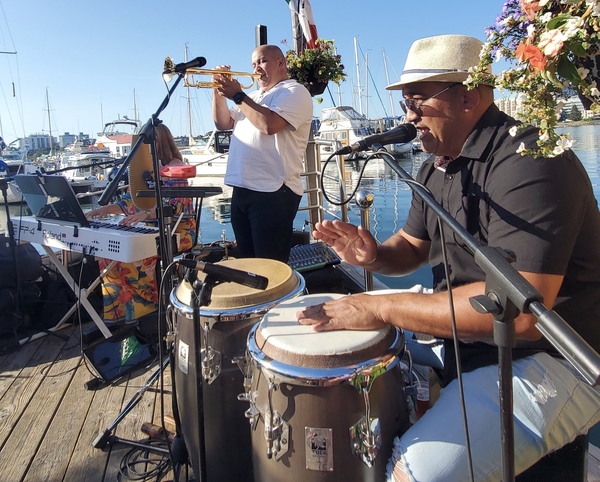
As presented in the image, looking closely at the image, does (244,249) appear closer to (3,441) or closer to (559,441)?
(3,441)

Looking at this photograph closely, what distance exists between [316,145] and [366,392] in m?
4.05

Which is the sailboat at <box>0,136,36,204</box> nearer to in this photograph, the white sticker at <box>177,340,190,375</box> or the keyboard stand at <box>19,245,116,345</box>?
the keyboard stand at <box>19,245,116,345</box>

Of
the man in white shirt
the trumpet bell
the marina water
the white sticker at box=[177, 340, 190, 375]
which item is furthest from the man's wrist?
the marina water

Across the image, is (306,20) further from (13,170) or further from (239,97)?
(13,170)

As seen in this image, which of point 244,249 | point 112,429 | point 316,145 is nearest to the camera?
point 112,429

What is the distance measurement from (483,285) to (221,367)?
3.09 feet

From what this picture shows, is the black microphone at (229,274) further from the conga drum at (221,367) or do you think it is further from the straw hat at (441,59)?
the straw hat at (441,59)

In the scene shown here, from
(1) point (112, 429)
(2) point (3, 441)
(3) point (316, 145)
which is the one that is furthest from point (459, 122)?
(3) point (316, 145)

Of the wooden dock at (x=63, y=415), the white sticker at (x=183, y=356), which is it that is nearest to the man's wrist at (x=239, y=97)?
the white sticker at (x=183, y=356)

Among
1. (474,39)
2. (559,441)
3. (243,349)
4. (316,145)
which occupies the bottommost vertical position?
(559,441)

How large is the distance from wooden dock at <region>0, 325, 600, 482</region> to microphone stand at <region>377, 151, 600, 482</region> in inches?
47.8

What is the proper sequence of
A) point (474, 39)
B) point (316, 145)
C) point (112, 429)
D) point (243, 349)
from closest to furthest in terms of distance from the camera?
point (243, 349), point (474, 39), point (112, 429), point (316, 145)

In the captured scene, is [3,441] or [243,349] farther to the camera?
[3,441]

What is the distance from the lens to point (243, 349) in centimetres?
158
